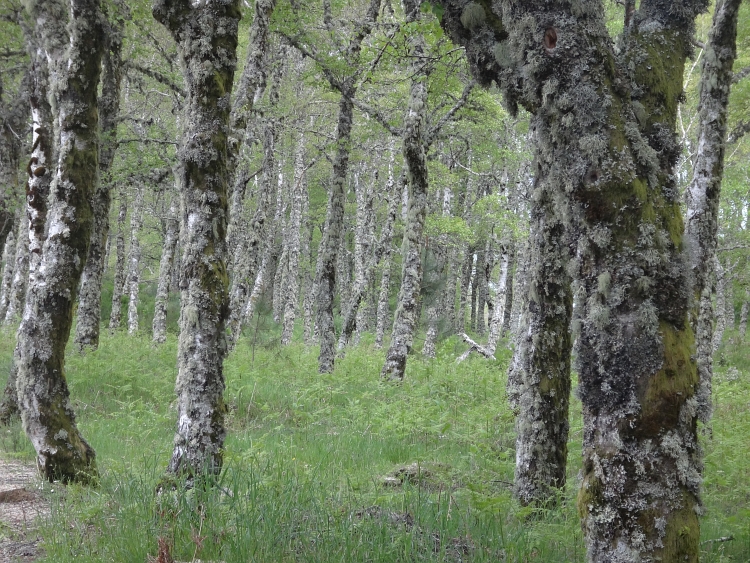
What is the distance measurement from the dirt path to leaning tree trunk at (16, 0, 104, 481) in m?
0.29

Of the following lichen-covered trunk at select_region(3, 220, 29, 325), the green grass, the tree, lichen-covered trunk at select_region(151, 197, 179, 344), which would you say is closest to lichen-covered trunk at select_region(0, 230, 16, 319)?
lichen-covered trunk at select_region(3, 220, 29, 325)

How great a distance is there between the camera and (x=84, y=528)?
3902 mm

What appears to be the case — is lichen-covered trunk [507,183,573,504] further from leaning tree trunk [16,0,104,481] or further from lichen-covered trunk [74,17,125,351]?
lichen-covered trunk [74,17,125,351]

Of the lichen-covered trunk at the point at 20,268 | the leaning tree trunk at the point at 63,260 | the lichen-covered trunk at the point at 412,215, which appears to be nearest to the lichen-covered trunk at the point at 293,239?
the lichen-covered trunk at the point at 20,268

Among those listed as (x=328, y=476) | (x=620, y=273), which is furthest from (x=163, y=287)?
(x=620, y=273)

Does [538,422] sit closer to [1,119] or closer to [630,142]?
[630,142]

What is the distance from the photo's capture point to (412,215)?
1205cm

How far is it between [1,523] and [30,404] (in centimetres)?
133

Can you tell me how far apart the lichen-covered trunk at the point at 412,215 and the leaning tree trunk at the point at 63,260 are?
6.54 m

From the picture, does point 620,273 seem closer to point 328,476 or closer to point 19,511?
point 328,476

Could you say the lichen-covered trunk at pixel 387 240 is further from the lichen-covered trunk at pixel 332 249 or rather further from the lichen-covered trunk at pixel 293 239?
the lichen-covered trunk at pixel 332 249

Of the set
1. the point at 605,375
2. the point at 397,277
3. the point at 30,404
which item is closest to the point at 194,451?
the point at 30,404

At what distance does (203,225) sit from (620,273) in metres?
3.28

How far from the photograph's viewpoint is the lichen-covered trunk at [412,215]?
37.5 feet
